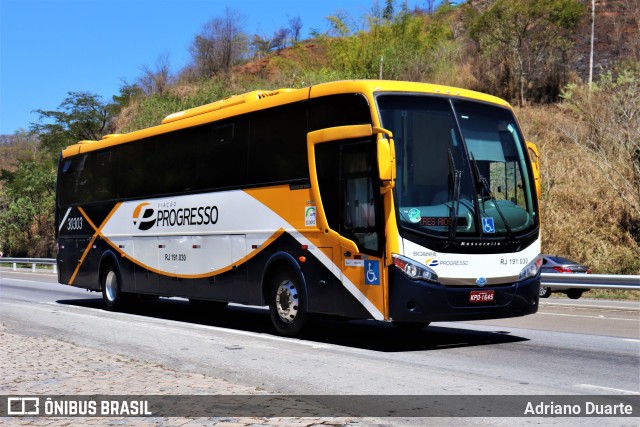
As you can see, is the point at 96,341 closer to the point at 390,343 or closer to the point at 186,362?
the point at 186,362

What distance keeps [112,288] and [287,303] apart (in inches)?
294

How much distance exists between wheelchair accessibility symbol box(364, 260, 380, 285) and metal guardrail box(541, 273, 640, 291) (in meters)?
11.6

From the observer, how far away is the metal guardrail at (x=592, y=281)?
2045 centimetres

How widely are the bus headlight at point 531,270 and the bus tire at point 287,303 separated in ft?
10.5

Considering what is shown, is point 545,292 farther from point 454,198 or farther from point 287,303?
point 454,198

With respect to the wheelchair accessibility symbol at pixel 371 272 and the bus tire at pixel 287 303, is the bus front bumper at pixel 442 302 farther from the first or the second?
the bus tire at pixel 287 303

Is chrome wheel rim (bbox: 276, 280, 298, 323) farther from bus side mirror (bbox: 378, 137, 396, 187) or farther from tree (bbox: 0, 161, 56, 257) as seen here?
tree (bbox: 0, 161, 56, 257)

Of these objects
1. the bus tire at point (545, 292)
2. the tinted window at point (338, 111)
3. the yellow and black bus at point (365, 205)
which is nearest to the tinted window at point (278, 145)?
the yellow and black bus at point (365, 205)

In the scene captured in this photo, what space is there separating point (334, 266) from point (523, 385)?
3.91m

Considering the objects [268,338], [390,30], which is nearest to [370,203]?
[268,338]

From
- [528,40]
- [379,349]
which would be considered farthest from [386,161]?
[528,40]

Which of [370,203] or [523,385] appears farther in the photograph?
[370,203]

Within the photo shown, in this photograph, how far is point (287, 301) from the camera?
12883 millimetres

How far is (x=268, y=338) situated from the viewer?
12.7 m
